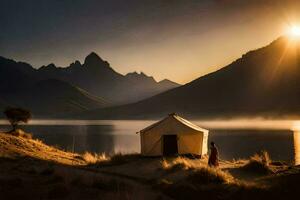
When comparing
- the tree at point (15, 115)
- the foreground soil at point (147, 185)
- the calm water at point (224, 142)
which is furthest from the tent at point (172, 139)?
the tree at point (15, 115)

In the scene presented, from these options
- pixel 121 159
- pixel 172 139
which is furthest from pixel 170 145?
pixel 121 159

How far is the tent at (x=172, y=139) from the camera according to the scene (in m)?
32.9

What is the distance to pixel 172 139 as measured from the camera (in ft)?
109

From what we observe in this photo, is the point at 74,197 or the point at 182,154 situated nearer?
the point at 74,197

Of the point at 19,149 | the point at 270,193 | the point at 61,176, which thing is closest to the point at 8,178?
the point at 61,176

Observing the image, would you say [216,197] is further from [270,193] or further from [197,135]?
[197,135]

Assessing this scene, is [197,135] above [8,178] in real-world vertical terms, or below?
above

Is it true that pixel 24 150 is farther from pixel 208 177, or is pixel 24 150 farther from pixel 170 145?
pixel 208 177

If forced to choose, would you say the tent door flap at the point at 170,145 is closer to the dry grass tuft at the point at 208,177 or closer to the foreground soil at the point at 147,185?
the foreground soil at the point at 147,185

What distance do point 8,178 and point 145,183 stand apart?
5.66 m

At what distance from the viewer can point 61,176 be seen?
59.3 feet

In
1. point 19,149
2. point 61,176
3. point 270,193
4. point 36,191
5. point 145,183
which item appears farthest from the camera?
point 19,149

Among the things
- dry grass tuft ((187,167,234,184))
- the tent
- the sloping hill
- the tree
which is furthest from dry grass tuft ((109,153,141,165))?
the tree

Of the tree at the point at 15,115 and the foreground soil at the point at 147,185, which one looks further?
the tree at the point at 15,115
